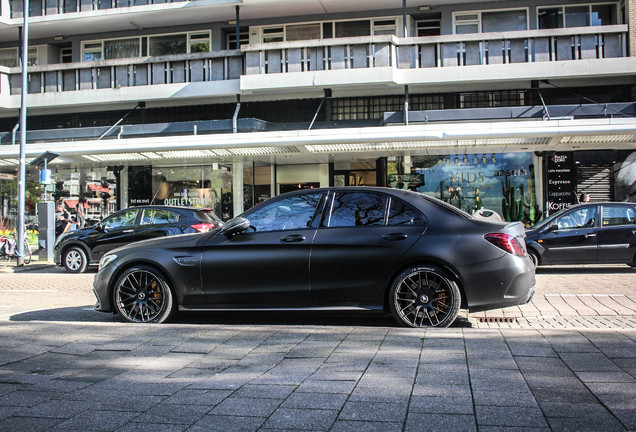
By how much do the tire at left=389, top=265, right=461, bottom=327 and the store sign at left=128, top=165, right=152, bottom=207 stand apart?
16.1 m

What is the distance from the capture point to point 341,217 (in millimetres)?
6844

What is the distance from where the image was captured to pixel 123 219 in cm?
1496

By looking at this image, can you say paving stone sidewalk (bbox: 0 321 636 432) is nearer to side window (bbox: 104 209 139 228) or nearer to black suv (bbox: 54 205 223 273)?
black suv (bbox: 54 205 223 273)

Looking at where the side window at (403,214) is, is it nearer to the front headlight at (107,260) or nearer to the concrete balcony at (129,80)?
the front headlight at (107,260)

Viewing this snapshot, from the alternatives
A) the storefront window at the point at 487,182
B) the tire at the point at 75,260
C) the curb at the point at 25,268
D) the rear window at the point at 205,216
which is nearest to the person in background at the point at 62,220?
the curb at the point at 25,268

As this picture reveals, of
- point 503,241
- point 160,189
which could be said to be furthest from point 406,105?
point 503,241

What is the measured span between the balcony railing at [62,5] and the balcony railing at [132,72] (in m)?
2.06

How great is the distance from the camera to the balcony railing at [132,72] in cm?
2064

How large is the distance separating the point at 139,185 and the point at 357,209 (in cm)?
1573

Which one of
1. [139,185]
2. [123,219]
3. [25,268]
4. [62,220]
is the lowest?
[25,268]

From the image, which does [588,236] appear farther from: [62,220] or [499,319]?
[62,220]

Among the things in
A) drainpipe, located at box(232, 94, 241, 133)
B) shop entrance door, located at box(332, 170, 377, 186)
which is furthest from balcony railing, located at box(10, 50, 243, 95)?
shop entrance door, located at box(332, 170, 377, 186)

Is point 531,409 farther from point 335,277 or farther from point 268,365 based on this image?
point 335,277

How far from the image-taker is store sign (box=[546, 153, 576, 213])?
1872 centimetres
